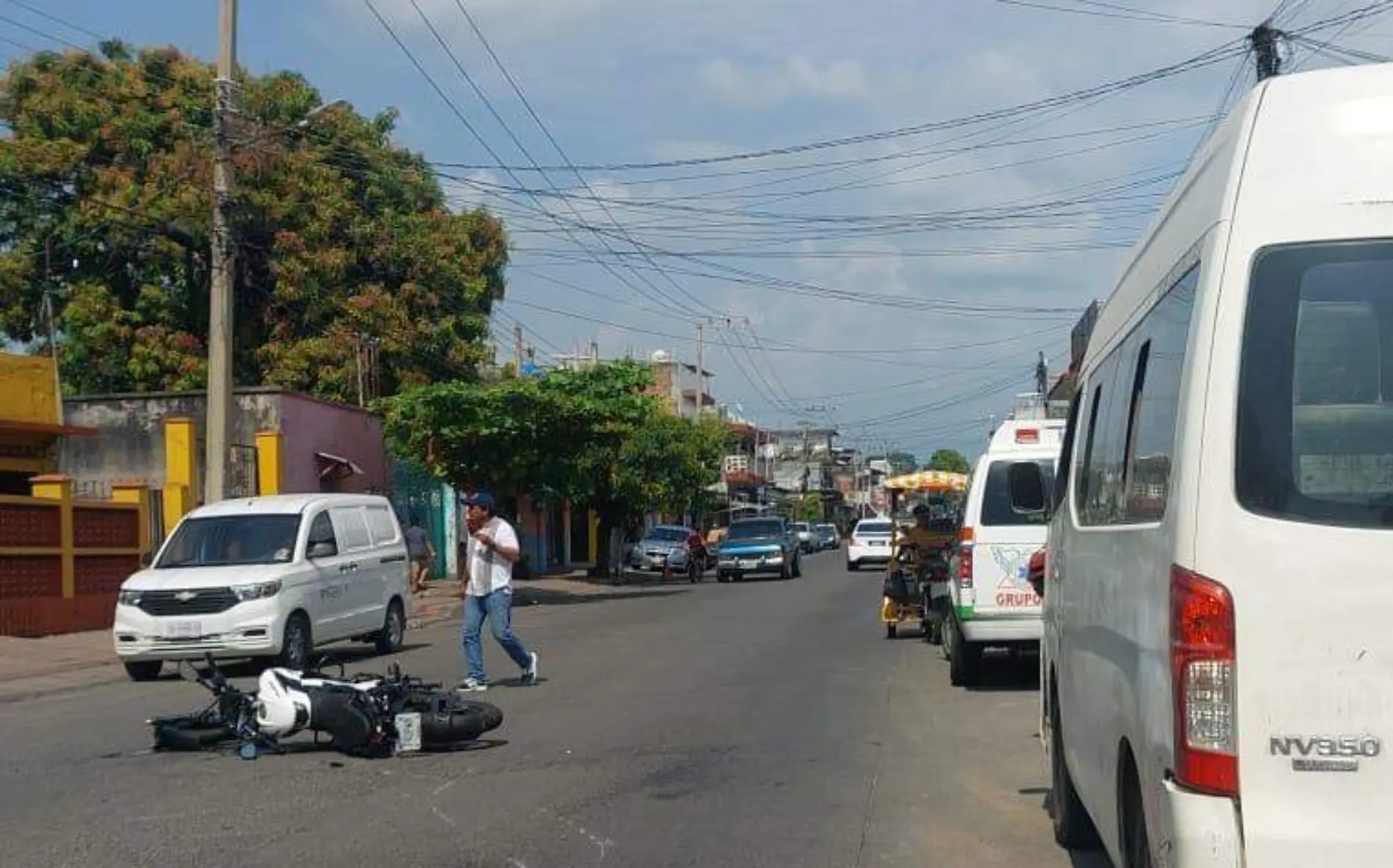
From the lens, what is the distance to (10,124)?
3744 cm

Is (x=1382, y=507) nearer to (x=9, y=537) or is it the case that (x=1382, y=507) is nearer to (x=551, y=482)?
(x=9, y=537)

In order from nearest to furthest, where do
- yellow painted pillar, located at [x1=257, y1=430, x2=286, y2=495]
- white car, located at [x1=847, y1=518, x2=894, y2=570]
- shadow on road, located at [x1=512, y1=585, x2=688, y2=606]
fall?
yellow painted pillar, located at [x1=257, y1=430, x2=286, y2=495]
shadow on road, located at [x1=512, y1=585, x2=688, y2=606]
white car, located at [x1=847, y1=518, x2=894, y2=570]

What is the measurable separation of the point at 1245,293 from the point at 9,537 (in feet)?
67.6

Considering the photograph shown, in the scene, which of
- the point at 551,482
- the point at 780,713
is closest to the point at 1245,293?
the point at 780,713

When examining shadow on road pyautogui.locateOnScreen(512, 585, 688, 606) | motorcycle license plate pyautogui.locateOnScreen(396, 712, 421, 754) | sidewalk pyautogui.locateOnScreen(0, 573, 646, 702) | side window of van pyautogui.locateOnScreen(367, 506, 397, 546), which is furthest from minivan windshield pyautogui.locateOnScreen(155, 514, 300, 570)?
shadow on road pyautogui.locateOnScreen(512, 585, 688, 606)

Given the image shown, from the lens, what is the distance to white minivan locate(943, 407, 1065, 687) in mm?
13336

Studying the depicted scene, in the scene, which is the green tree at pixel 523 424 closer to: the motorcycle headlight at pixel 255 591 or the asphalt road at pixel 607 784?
the motorcycle headlight at pixel 255 591

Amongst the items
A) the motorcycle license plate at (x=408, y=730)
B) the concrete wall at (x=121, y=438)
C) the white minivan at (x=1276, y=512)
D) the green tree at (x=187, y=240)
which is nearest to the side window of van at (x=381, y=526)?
the motorcycle license plate at (x=408, y=730)

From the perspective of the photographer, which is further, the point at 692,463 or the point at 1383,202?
the point at 692,463

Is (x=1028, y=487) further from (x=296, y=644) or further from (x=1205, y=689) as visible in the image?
(x=296, y=644)

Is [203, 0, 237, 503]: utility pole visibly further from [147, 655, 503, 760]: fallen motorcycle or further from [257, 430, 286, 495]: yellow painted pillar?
[147, 655, 503, 760]: fallen motorcycle

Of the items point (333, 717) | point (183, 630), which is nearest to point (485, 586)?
point (333, 717)

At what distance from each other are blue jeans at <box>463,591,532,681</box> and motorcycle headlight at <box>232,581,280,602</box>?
10.2ft

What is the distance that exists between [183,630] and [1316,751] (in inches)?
546
